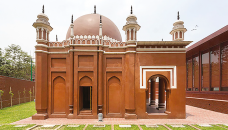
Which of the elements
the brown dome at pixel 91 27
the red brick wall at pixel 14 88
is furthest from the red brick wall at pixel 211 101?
the red brick wall at pixel 14 88

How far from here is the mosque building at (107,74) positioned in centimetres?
1018

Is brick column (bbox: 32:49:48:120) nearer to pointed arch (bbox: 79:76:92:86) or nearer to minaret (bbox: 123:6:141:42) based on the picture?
pointed arch (bbox: 79:76:92:86)

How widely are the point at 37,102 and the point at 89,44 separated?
602 centimetres

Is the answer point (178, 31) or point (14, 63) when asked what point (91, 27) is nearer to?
point (178, 31)

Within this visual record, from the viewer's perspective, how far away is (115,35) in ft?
44.0

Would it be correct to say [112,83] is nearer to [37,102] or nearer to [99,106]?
[99,106]

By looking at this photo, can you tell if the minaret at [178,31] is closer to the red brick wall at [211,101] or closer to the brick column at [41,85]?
the red brick wall at [211,101]

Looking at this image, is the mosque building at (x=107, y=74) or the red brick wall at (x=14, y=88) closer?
the mosque building at (x=107, y=74)

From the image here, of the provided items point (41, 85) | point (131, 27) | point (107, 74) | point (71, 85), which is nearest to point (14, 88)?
point (41, 85)

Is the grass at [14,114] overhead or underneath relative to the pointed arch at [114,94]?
underneath

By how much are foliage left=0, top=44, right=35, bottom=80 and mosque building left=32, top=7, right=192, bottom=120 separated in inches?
750

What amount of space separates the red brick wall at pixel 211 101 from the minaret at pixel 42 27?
17.0m

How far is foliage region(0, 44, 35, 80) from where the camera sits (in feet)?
78.4

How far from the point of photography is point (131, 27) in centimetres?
1058
